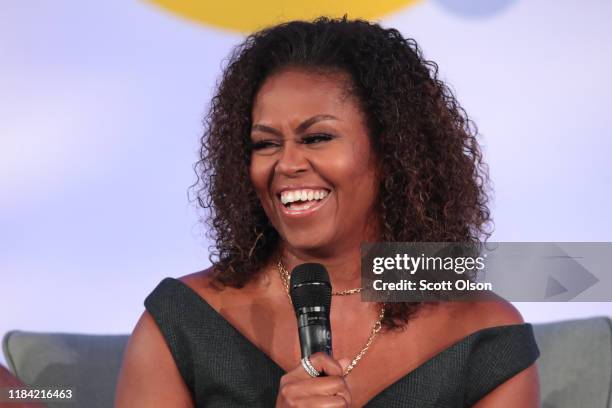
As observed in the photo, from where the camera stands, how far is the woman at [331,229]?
1890 millimetres

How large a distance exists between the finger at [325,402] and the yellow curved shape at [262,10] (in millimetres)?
1296

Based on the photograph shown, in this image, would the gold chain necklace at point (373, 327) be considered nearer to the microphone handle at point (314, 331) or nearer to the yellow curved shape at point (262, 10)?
the microphone handle at point (314, 331)

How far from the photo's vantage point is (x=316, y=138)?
1891 millimetres

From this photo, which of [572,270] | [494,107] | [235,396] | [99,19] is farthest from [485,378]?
[99,19]

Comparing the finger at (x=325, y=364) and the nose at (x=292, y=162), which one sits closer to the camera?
the finger at (x=325, y=364)

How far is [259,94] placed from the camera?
2008 mm

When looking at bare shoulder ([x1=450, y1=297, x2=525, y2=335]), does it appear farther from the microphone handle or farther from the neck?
the microphone handle

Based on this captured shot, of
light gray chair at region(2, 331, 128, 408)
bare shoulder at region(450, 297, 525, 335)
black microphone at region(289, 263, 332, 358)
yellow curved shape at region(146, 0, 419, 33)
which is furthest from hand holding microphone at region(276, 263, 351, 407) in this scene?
yellow curved shape at region(146, 0, 419, 33)

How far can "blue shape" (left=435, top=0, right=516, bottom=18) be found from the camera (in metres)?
2.53

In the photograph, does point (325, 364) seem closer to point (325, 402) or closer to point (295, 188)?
point (325, 402)

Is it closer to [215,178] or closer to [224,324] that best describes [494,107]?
[215,178]

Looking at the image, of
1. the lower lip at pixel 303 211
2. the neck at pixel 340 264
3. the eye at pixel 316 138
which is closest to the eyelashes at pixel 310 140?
the eye at pixel 316 138

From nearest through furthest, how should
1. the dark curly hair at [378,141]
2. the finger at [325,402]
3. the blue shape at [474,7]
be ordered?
the finger at [325,402]
the dark curly hair at [378,141]
the blue shape at [474,7]

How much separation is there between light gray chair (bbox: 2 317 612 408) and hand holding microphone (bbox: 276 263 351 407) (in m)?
0.81
